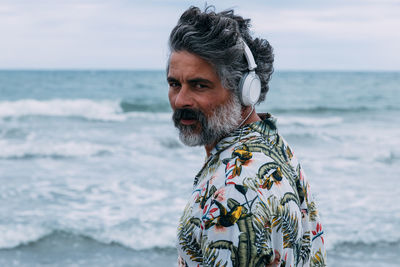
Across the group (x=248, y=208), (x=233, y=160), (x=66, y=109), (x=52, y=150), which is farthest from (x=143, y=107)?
(x=248, y=208)

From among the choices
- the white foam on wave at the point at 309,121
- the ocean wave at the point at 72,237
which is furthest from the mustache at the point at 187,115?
the white foam on wave at the point at 309,121

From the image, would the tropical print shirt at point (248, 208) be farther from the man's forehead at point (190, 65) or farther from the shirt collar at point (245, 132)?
the man's forehead at point (190, 65)

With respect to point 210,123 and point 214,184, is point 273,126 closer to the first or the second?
point 210,123

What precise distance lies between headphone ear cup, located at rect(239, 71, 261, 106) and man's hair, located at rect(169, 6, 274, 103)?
2cm

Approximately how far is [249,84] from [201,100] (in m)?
0.15

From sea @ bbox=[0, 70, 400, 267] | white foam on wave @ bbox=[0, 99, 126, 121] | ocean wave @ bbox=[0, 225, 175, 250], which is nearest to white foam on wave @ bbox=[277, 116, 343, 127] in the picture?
sea @ bbox=[0, 70, 400, 267]

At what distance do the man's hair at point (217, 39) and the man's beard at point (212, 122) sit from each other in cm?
5

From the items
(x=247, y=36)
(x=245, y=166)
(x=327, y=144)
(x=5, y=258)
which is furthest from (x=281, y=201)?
(x=327, y=144)

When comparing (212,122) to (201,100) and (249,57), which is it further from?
(249,57)

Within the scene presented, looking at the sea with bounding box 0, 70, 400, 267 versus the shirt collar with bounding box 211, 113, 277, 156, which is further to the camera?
the sea with bounding box 0, 70, 400, 267

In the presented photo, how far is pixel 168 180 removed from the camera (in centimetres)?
877

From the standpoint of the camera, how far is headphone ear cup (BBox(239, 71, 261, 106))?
55.8 inches

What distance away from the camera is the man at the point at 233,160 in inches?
46.5

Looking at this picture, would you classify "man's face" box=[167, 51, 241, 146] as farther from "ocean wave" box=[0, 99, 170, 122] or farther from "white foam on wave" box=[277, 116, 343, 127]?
"ocean wave" box=[0, 99, 170, 122]
